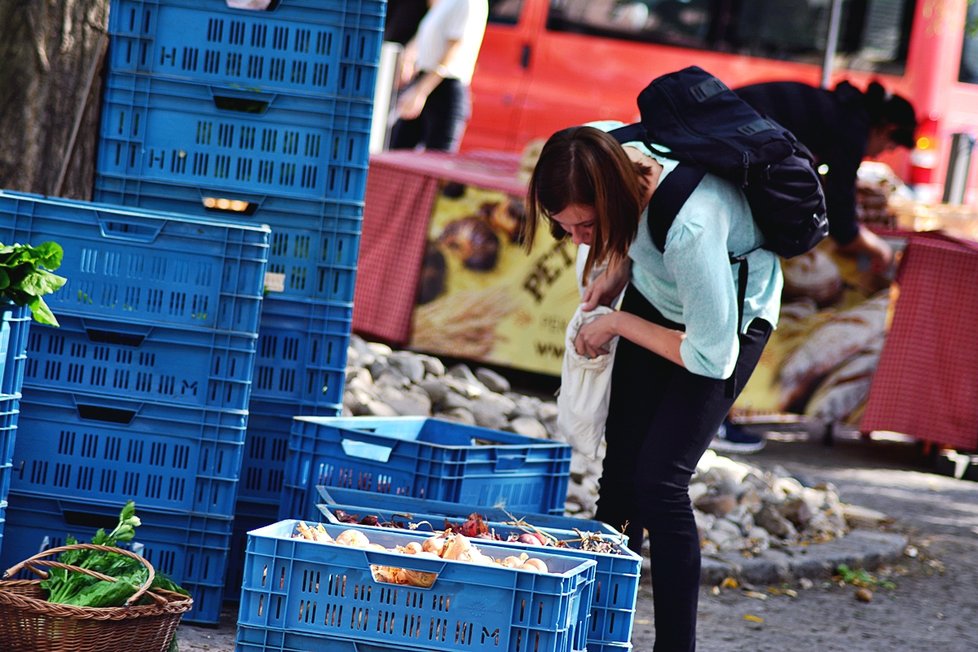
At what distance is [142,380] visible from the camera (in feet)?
12.5

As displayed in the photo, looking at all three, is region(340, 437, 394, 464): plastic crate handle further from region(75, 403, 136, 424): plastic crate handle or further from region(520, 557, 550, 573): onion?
region(520, 557, 550, 573): onion

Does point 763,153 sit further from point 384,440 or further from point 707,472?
point 707,472

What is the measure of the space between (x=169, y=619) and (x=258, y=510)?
0.91 metres

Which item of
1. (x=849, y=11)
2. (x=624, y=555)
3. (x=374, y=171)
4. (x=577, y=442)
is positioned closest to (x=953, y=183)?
(x=849, y=11)

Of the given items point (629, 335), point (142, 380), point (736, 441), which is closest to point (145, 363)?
point (142, 380)

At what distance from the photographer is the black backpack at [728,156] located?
3.38 metres

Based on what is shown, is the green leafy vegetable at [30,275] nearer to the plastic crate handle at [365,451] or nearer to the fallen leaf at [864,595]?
the plastic crate handle at [365,451]

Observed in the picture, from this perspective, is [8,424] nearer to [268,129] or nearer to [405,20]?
[268,129]

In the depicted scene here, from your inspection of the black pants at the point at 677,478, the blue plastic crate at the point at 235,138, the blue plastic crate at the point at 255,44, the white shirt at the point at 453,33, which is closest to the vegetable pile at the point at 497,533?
the black pants at the point at 677,478

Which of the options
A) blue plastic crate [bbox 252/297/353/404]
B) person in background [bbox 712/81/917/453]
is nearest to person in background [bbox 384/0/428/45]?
person in background [bbox 712/81/917/453]

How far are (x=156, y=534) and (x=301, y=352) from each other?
2.31ft

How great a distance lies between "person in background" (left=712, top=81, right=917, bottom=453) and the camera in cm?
527

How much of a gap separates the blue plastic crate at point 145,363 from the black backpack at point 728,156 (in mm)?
1258

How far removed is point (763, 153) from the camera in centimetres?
342
